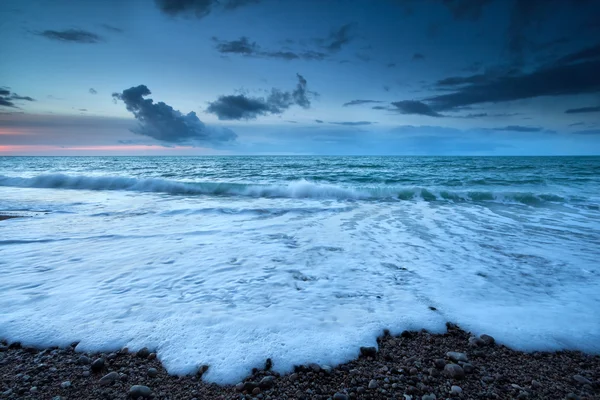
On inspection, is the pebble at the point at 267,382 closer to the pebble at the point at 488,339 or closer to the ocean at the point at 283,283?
the ocean at the point at 283,283

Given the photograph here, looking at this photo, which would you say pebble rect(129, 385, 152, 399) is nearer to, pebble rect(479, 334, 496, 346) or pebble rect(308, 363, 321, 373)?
pebble rect(308, 363, 321, 373)

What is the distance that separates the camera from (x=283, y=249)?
5.99m

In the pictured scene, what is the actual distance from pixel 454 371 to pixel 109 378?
117 inches

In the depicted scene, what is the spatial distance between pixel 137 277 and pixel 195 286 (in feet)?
3.55

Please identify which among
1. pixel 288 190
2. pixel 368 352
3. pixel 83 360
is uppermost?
pixel 288 190

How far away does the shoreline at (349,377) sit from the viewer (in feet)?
7.29

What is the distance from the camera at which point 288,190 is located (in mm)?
15641

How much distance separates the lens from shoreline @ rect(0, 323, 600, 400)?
222 centimetres

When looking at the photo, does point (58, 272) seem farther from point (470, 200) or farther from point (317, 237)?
point (470, 200)

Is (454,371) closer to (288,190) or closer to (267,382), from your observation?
(267,382)

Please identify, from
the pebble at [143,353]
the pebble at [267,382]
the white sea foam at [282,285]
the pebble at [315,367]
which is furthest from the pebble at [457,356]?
the pebble at [143,353]

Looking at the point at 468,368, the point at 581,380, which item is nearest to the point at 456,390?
the point at 468,368

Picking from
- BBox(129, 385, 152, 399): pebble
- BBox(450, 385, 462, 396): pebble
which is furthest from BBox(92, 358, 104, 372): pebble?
BBox(450, 385, 462, 396): pebble

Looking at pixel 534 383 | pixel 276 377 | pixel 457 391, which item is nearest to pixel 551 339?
pixel 534 383
